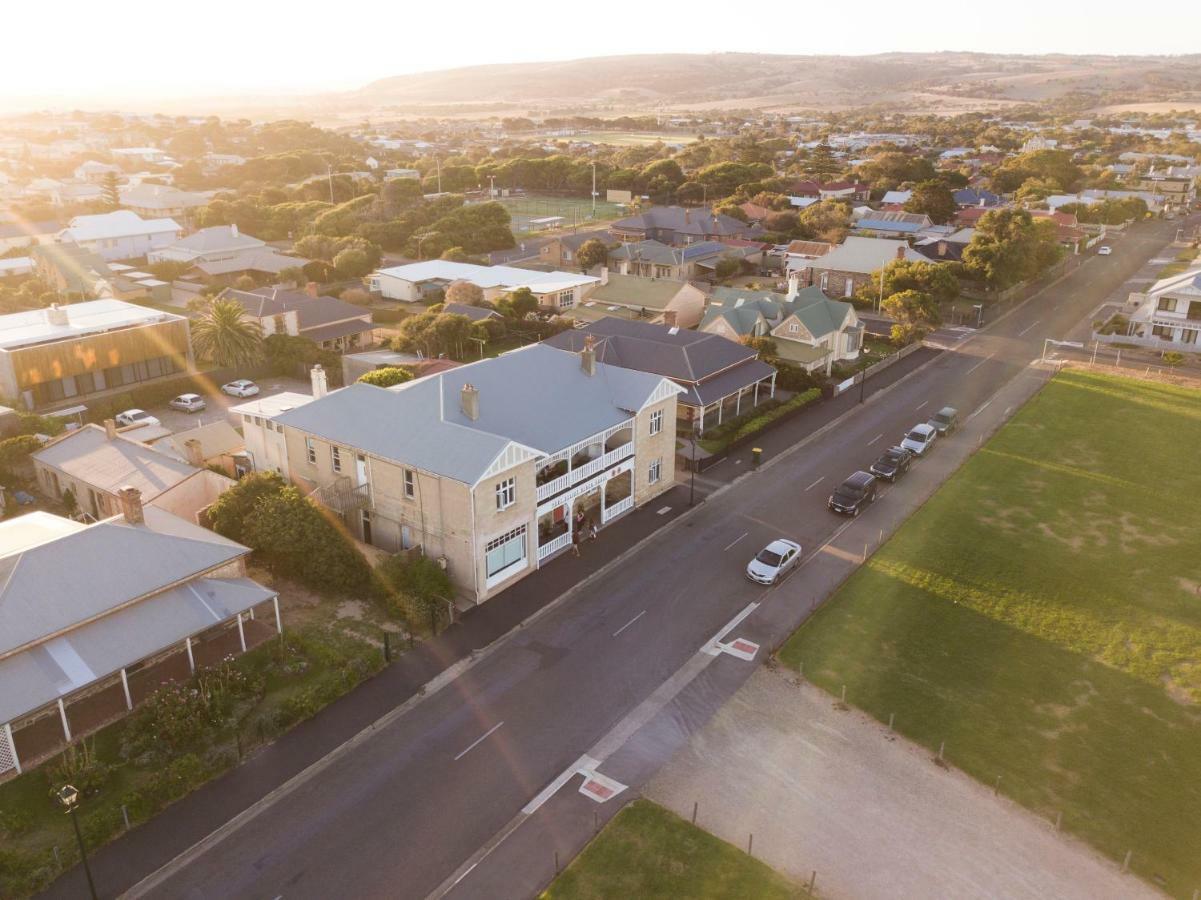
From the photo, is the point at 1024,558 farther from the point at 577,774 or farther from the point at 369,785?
the point at 369,785

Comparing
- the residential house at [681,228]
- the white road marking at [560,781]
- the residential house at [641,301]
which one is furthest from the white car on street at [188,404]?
the residential house at [681,228]

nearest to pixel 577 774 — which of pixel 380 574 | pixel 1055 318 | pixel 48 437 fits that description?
pixel 380 574

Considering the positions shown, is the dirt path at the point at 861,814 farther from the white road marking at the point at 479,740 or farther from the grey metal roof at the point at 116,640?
the grey metal roof at the point at 116,640

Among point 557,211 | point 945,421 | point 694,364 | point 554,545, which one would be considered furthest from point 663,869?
point 557,211

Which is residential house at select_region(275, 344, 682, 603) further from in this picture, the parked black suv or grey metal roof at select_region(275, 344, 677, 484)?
the parked black suv

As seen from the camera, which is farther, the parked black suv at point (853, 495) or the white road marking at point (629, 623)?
the parked black suv at point (853, 495)

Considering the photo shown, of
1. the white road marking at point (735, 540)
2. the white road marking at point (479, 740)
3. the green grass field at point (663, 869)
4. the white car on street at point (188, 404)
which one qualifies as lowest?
the white road marking at point (735, 540)

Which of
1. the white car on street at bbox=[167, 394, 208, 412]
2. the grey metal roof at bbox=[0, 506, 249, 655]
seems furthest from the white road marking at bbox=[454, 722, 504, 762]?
the white car on street at bbox=[167, 394, 208, 412]
